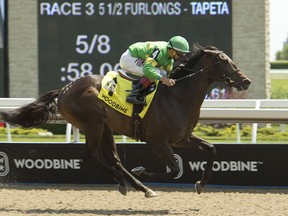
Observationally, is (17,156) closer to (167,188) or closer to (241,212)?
(167,188)

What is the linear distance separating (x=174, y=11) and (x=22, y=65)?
3.40 meters

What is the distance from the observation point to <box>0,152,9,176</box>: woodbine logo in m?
8.70

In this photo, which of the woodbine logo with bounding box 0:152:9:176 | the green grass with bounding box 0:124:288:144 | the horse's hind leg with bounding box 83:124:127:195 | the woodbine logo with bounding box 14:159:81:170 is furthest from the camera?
the green grass with bounding box 0:124:288:144

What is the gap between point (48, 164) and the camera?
862cm

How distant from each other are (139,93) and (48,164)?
1.83 m

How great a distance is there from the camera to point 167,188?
8.30m

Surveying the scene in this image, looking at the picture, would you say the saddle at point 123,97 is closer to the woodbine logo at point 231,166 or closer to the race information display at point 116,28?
the woodbine logo at point 231,166

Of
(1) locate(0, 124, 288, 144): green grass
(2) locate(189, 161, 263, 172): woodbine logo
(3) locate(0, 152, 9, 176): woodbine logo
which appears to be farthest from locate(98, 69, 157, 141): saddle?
(1) locate(0, 124, 288, 144): green grass

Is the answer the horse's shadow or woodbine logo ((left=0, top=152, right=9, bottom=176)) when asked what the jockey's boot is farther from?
woodbine logo ((left=0, top=152, right=9, bottom=176))

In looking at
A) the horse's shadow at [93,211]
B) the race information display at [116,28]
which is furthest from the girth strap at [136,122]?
the race information display at [116,28]

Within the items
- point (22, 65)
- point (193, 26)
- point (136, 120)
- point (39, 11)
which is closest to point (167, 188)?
point (136, 120)

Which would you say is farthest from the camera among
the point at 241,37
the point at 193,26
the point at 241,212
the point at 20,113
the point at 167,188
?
the point at 241,37

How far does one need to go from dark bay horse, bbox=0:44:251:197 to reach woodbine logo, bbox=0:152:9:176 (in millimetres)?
1349

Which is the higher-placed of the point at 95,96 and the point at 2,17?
the point at 2,17
